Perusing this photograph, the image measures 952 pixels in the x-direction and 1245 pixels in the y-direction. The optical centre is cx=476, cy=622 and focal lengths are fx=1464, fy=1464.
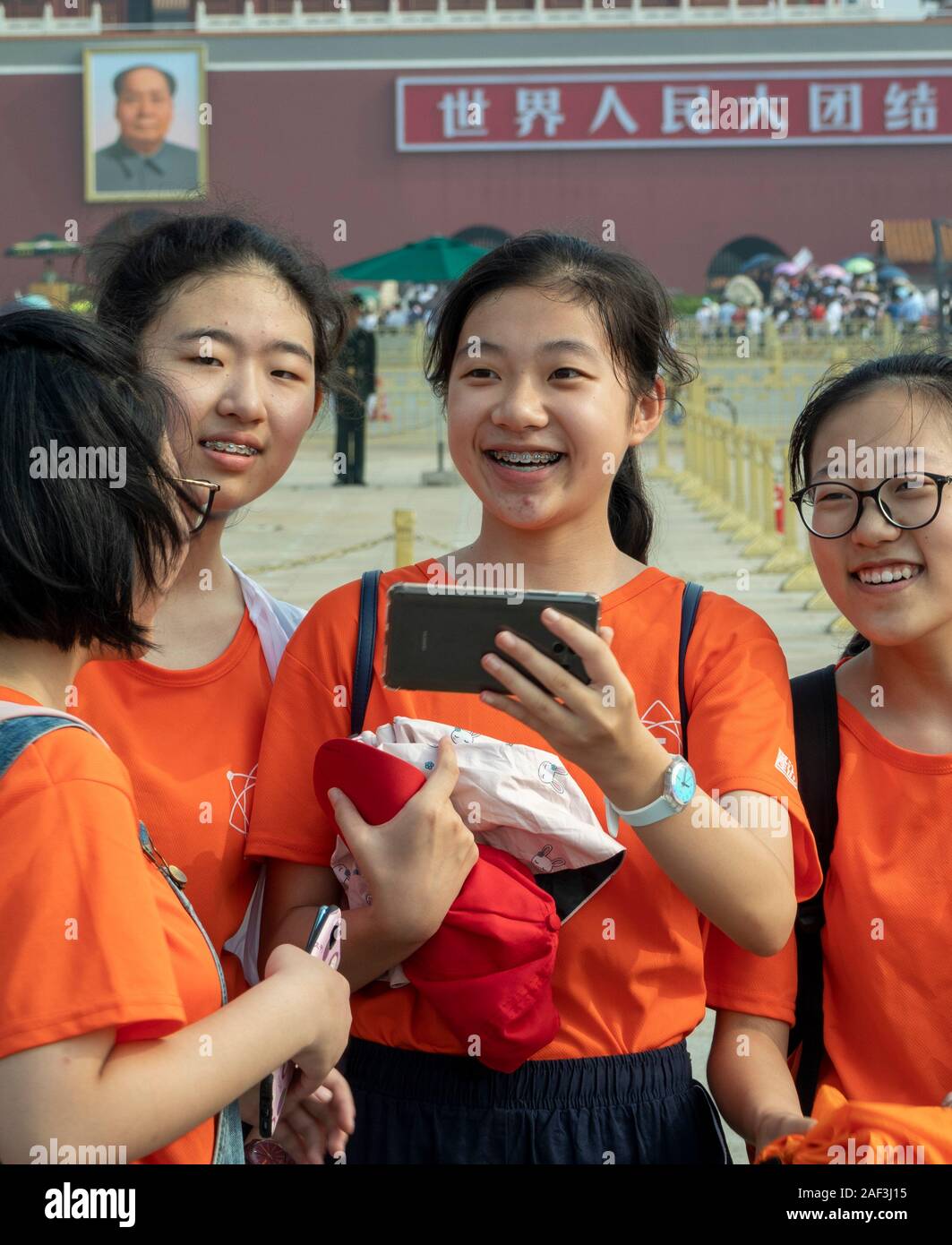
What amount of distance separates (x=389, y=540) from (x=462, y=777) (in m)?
8.23

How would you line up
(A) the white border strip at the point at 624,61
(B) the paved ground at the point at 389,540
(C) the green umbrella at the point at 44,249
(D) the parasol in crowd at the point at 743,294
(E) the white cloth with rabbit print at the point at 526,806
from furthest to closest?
(A) the white border strip at the point at 624,61
(D) the parasol in crowd at the point at 743,294
(C) the green umbrella at the point at 44,249
(B) the paved ground at the point at 389,540
(E) the white cloth with rabbit print at the point at 526,806

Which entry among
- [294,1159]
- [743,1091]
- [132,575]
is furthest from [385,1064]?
[132,575]

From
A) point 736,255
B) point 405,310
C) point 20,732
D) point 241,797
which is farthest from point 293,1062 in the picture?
point 736,255

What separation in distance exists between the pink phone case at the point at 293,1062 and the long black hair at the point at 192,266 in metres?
0.83

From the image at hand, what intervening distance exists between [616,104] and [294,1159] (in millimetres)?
27059

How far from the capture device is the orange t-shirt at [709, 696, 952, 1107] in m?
1.55

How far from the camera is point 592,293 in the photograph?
5.68 ft

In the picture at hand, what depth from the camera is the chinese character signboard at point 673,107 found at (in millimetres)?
26344

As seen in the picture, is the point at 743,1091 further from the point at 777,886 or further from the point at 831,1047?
the point at 777,886

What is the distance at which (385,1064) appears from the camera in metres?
1.58

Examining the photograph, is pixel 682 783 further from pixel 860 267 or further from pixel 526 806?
pixel 860 267

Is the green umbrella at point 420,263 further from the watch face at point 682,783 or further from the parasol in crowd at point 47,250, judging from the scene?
the watch face at point 682,783

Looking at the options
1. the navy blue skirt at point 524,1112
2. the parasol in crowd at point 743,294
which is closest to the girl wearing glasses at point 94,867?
the navy blue skirt at point 524,1112

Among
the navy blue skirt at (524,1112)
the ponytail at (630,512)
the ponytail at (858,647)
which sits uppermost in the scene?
the ponytail at (630,512)
